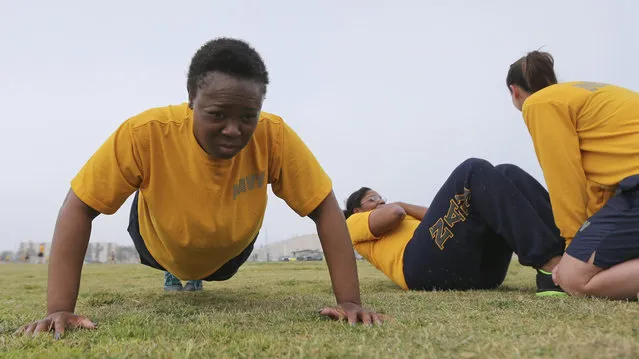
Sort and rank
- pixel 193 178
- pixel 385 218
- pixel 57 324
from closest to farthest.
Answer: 1. pixel 57 324
2. pixel 193 178
3. pixel 385 218

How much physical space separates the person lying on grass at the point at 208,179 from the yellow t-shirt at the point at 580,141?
1156mm

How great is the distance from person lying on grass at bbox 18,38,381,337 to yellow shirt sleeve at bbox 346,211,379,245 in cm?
117

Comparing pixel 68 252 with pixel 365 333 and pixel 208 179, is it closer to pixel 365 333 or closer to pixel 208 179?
pixel 208 179

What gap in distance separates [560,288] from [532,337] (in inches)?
54.8

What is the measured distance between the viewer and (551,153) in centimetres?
258

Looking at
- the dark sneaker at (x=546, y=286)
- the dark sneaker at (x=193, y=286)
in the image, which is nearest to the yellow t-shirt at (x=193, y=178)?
the dark sneaker at (x=546, y=286)

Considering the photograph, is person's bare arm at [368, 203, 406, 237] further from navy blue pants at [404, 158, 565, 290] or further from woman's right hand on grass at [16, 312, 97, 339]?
woman's right hand on grass at [16, 312, 97, 339]

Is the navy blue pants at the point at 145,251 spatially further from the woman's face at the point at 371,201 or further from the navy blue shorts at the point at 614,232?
the navy blue shorts at the point at 614,232

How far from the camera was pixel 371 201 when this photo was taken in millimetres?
4078

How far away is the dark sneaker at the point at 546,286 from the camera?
8.36ft

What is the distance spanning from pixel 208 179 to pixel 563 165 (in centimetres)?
177

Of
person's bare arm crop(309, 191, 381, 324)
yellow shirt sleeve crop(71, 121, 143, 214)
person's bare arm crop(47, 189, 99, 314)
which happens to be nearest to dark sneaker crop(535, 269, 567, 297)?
person's bare arm crop(309, 191, 381, 324)

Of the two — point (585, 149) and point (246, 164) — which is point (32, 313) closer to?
point (246, 164)

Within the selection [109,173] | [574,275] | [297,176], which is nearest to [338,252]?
[297,176]
